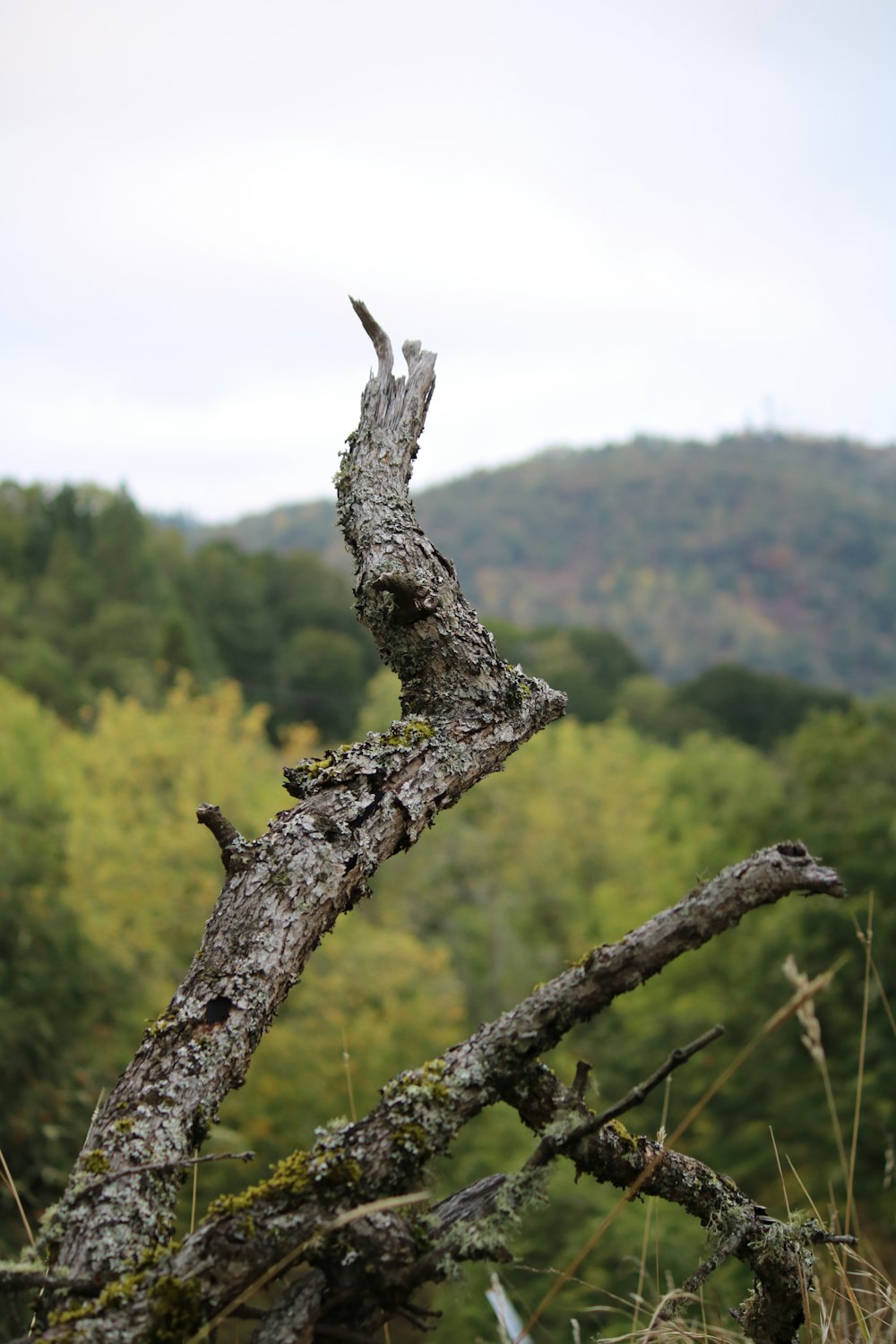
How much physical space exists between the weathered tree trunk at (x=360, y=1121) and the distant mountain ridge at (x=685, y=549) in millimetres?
121876

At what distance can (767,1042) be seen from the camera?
20344 millimetres

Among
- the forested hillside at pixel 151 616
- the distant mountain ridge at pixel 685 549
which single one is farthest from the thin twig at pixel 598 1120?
the distant mountain ridge at pixel 685 549

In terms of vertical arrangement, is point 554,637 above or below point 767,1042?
above

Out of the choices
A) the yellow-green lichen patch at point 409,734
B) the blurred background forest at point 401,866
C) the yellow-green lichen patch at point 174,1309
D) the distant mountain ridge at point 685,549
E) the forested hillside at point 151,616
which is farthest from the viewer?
the distant mountain ridge at point 685,549

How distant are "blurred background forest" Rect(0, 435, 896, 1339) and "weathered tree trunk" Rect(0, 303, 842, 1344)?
0.93 feet

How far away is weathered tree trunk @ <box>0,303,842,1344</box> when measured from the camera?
1.92 meters

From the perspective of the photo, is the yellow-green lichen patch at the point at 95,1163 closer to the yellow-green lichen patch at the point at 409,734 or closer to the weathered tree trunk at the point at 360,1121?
the weathered tree trunk at the point at 360,1121

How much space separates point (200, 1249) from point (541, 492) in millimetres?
180411

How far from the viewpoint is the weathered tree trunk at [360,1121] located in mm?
1922

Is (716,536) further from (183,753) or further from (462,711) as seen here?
(462,711)

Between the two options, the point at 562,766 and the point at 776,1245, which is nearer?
the point at 776,1245

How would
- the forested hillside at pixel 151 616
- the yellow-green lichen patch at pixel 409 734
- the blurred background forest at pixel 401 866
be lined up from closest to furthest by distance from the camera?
the yellow-green lichen patch at pixel 409 734 < the blurred background forest at pixel 401 866 < the forested hillside at pixel 151 616

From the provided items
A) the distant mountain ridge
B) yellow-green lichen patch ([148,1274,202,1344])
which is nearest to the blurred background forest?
yellow-green lichen patch ([148,1274,202,1344])

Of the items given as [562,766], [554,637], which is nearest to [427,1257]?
[562,766]
